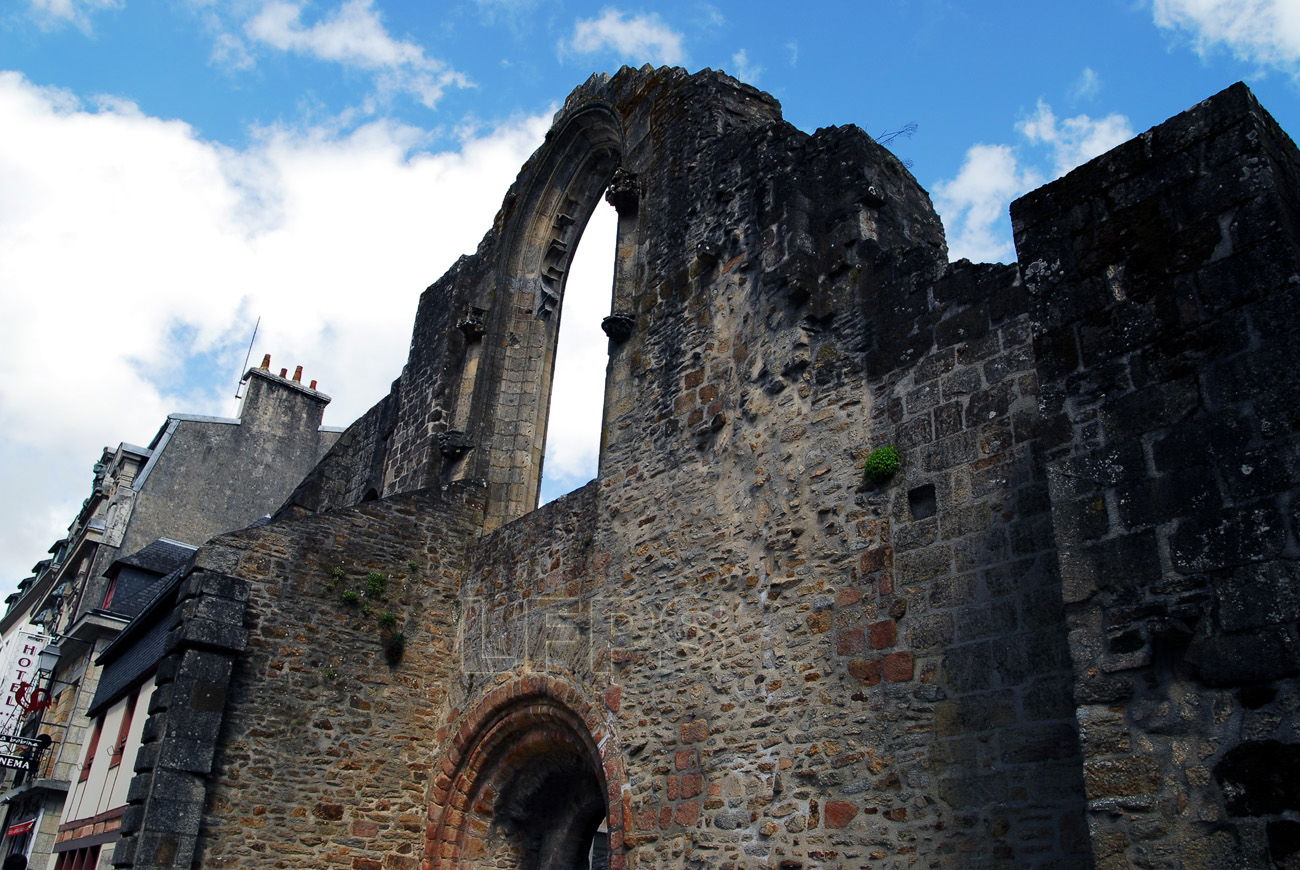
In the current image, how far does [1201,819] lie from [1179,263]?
5.88ft

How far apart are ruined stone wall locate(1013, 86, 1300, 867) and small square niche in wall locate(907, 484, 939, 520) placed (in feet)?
6.09

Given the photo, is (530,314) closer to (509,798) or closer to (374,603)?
(374,603)

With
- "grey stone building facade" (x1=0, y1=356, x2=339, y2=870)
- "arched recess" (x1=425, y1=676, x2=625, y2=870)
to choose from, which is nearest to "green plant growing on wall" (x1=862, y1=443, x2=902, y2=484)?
"arched recess" (x1=425, y1=676, x2=625, y2=870)

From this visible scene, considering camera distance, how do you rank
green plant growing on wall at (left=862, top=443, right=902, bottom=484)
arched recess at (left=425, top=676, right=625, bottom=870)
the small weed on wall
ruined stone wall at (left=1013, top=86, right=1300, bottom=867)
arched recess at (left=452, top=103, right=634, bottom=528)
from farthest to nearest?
arched recess at (left=452, top=103, right=634, bottom=528), the small weed on wall, arched recess at (left=425, top=676, right=625, bottom=870), green plant growing on wall at (left=862, top=443, right=902, bottom=484), ruined stone wall at (left=1013, top=86, right=1300, bottom=867)

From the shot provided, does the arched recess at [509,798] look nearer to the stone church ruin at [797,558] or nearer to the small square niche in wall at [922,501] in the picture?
the stone church ruin at [797,558]

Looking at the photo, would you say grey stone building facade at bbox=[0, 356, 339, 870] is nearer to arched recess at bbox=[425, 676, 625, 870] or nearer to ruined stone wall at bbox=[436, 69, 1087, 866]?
arched recess at bbox=[425, 676, 625, 870]

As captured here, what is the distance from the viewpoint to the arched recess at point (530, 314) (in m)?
10.3

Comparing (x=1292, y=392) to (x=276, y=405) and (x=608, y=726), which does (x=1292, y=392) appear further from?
(x=276, y=405)

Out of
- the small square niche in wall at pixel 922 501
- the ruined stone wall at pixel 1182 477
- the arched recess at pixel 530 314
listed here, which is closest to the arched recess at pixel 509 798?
the arched recess at pixel 530 314

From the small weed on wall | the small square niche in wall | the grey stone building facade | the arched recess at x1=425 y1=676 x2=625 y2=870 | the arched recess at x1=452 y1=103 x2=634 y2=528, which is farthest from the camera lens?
the grey stone building facade

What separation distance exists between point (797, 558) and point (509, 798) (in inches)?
147

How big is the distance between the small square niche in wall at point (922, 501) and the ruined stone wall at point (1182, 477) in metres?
1.86

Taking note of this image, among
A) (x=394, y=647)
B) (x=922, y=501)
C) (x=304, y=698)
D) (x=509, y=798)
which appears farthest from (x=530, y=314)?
(x=922, y=501)

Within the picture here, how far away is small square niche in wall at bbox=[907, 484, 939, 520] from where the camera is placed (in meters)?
5.59
